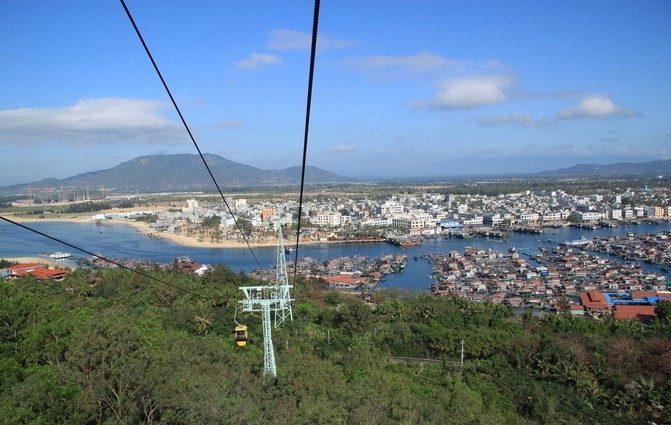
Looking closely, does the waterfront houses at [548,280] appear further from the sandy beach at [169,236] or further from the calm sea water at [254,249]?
the sandy beach at [169,236]

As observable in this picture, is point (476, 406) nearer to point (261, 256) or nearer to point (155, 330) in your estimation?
point (155, 330)

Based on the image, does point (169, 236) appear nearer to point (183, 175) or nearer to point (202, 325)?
point (202, 325)

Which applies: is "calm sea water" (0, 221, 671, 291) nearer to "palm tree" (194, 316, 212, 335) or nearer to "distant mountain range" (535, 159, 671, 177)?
"palm tree" (194, 316, 212, 335)

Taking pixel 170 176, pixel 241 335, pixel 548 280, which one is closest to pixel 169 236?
pixel 548 280

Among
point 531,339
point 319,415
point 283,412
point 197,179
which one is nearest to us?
point 319,415

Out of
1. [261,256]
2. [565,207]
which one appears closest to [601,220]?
[565,207]

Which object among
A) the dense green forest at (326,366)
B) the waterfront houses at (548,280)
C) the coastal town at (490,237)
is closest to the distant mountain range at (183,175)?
the coastal town at (490,237)

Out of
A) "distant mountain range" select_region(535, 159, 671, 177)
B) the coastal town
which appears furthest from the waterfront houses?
"distant mountain range" select_region(535, 159, 671, 177)
